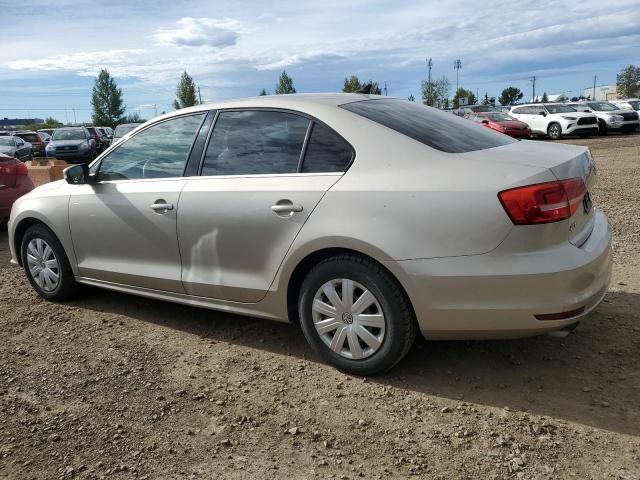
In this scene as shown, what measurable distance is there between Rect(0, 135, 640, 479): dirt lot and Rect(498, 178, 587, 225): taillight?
1.00 meters

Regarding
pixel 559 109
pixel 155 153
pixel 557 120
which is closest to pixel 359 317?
pixel 155 153

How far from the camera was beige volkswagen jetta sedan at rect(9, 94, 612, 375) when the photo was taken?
2910mm

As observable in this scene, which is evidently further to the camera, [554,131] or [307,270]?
[554,131]

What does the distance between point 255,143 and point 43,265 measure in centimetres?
244

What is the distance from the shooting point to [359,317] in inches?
129

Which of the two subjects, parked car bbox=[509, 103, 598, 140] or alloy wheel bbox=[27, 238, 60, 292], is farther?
parked car bbox=[509, 103, 598, 140]

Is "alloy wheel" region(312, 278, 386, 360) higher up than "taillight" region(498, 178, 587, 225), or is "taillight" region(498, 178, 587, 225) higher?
"taillight" region(498, 178, 587, 225)

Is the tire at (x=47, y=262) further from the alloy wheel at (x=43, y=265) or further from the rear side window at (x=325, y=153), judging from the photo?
the rear side window at (x=325, y=153)

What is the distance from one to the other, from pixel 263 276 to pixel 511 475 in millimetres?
1781

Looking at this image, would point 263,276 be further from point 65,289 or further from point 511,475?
point 65,289

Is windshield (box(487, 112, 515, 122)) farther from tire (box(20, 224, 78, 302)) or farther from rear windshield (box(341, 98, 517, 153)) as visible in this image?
tire (box(20, 224, 78, 302))

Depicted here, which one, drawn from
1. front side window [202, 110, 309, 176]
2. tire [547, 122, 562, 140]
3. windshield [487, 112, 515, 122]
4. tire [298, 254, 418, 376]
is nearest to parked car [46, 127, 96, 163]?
windshield [487, 112, 515, 122]

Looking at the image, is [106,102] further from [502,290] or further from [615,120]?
[502,290]

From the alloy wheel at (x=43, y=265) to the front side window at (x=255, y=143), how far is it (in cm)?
189
